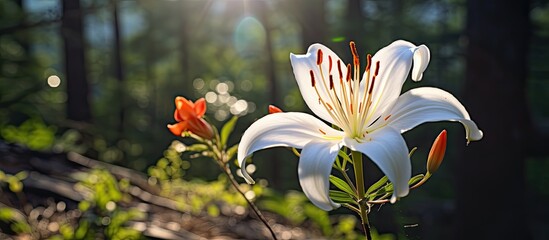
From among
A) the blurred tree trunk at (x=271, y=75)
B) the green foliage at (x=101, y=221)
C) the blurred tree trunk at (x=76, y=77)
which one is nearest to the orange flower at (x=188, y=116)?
the green foliage at (x=101, y=221)

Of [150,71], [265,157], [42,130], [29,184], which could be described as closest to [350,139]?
[29,184]

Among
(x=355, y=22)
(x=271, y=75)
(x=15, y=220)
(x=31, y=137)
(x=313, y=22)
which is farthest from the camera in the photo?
→ (x=271, y=75)

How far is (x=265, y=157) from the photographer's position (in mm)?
12273

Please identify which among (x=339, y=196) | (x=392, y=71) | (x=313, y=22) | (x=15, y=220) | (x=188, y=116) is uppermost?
(x=313, y=22)

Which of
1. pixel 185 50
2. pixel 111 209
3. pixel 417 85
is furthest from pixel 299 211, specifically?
pixel 185 50

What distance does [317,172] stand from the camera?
0.85 m

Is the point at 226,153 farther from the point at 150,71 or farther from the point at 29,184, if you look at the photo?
the point at 150,71

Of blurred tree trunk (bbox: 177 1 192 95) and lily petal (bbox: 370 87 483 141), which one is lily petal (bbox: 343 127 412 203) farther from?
blurred tree trunk (bbox: 177 1 192 95)

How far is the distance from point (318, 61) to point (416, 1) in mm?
11788

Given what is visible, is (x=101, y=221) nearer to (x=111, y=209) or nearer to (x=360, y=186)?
(x=111, y=209)

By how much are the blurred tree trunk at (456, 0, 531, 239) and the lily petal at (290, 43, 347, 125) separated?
4.64m

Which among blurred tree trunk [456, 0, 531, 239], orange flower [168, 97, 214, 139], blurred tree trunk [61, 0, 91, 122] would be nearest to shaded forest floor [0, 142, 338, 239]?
orange flower [168, 97, 214, 139]

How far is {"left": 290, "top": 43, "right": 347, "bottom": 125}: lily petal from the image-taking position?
1.09 m

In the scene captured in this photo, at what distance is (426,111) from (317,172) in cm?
22
